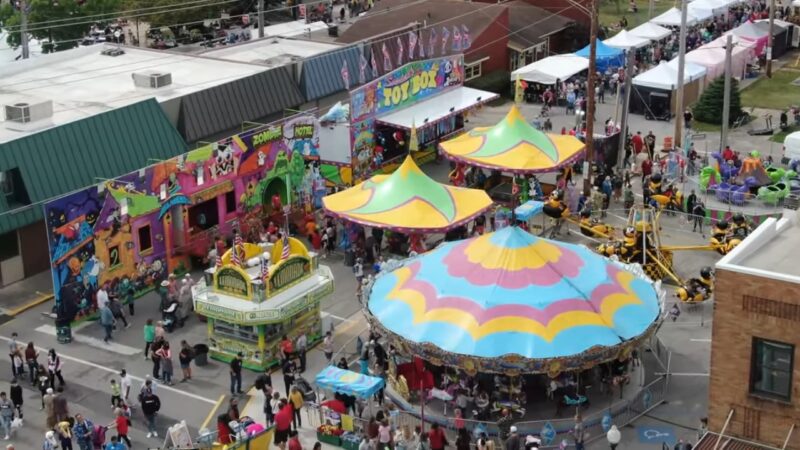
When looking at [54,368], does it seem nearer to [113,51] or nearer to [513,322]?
[513,322]

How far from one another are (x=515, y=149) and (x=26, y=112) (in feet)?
59.4

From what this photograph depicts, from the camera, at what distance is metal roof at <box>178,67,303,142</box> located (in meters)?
44.6

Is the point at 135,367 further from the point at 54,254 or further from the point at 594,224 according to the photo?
the point at 594,224

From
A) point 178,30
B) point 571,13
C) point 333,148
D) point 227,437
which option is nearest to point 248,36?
Answer: point 178,30

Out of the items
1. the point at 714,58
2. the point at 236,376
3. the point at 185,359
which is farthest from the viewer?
the point at 714,58

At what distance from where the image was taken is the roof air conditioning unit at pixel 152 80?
46438mm

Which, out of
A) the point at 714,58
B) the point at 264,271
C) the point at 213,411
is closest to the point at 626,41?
the point at 714,58

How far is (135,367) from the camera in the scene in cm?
3428

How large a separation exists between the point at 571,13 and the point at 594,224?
31.2 m

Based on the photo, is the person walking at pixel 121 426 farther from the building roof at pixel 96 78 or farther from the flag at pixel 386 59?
the flag at pixel 386 59

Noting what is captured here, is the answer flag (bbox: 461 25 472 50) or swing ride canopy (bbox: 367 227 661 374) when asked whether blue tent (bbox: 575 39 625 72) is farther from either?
swing ride canopy (bbox: 367 227 661 374)

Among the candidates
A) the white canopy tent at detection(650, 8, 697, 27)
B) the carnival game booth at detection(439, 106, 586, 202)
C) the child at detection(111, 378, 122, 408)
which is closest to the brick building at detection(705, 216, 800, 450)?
the child at detection(111, 378, 122, 408)

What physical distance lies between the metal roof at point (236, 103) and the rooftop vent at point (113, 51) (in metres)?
8.00

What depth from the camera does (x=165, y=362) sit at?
1296 inches
